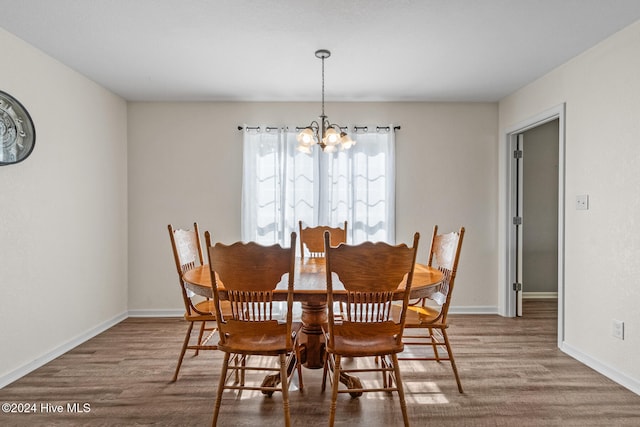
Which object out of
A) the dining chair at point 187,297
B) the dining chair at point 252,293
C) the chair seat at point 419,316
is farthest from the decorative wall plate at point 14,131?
the chair seat at point 419,316

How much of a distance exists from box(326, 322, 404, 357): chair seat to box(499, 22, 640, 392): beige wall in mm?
1789

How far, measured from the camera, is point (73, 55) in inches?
125

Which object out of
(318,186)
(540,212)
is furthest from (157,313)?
(540,212)

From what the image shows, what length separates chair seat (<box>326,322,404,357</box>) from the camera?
2.03m

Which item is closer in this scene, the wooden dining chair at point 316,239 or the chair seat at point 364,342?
the chair seat at point 364,342

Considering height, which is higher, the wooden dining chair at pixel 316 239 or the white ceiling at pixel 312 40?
the white ceiling at pixel 312 40

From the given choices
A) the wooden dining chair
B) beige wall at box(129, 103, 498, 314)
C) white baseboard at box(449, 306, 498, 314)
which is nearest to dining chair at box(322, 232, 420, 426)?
the wooden dining chair

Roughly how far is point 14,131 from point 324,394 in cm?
276

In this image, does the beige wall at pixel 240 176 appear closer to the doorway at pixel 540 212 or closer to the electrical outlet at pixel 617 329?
the doorway at pixel 540 212

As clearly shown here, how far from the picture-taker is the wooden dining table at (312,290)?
2121 millimetres

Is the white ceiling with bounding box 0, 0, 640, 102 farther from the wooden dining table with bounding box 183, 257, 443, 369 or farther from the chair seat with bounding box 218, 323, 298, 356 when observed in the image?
the chair seat with bounding box 218, 323, 298, 356

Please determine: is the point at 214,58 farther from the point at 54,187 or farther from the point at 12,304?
the point at 12,304

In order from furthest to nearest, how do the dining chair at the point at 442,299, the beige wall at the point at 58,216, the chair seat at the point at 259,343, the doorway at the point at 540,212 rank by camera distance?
the doorway at the point at 540,212, the beige wall at the point at 58,216, the dining chair at the point at 442,299, the chair seat at the point at 259,343

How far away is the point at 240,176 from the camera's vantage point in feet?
14.7
